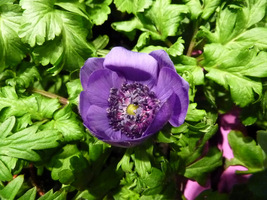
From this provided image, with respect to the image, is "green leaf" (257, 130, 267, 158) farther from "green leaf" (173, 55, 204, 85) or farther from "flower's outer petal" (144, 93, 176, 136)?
"flower's outer petal" (144, 93, 176, 136)

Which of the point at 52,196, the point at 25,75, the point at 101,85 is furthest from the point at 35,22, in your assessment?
the point at 52,196

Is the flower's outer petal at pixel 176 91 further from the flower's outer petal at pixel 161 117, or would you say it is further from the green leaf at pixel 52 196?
the green leaf at pixel 52 196

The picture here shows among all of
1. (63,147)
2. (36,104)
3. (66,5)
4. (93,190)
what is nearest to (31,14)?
(66,5)

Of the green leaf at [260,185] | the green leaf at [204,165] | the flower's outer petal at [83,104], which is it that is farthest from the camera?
the green leaf at [204,165]

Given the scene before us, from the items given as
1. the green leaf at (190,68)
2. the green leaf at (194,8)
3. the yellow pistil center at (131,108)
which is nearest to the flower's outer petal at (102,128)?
the yellow pistil center at (131,108)

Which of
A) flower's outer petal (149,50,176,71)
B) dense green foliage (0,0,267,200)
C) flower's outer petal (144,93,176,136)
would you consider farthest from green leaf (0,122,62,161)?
flower's outer petal (149,50,176,71)

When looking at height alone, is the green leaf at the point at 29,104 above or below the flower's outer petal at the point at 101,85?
below

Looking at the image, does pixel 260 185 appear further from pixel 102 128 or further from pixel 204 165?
pixel 102 128

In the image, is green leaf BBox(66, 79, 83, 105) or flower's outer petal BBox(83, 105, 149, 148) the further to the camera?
green leaf BBox(66, 79, 83, 105)
